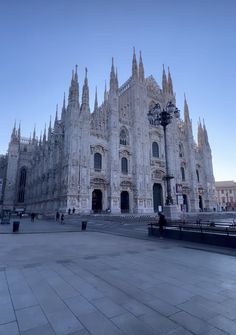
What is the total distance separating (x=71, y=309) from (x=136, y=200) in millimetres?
30804

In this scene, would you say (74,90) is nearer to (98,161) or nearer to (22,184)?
(98,161)

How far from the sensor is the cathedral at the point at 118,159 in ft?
95.0

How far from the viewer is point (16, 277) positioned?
4383 mm

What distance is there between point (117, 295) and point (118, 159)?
96.3 feet

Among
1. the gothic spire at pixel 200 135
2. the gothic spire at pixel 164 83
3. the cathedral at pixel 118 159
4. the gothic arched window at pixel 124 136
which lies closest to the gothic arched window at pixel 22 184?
the cathedral at pixel 118 159

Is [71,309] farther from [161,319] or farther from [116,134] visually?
[116,134]

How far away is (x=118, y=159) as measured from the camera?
32.6 meters

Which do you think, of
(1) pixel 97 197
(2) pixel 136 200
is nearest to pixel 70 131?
(1) pixel 97 197

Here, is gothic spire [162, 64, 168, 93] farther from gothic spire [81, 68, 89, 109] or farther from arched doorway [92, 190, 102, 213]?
arched doorway [92, 190, 102, 213]

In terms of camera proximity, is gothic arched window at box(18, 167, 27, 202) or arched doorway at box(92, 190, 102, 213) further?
gothic arched window at box(18, 167, 27, 202)

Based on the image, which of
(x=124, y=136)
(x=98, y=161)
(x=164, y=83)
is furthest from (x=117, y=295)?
(x=164, y=83)

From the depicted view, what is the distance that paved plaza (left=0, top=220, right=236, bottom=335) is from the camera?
2.52 metres

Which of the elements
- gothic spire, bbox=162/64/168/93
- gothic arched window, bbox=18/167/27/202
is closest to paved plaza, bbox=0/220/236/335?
gothic spire, bbox=162/64/168/93

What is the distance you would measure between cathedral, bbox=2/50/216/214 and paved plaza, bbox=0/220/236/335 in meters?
21.3
